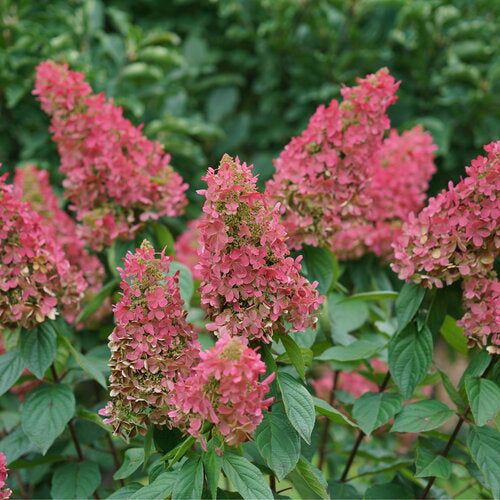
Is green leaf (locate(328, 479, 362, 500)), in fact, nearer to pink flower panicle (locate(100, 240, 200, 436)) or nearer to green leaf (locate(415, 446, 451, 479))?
green leaf (locate(415, 446, 451, 479))

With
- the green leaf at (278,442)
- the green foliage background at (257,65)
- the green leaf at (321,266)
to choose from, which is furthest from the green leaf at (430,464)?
the green foliage background at (257,65)

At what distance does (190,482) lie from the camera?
1.06 metres

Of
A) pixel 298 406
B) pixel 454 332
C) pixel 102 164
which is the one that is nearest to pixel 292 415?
pixel 298 406

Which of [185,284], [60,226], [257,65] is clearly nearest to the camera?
[185,284]

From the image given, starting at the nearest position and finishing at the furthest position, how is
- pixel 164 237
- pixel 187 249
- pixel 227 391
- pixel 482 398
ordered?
pixel 227 391 < pixel 482 398 < pixel 164 237 < pixel 187 249

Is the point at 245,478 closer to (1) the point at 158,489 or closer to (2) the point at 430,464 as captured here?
(1) the point at 158,489

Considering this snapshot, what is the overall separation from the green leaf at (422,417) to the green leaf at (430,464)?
0.07 m

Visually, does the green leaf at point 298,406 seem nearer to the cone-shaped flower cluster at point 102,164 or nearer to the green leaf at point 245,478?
the green leaf at point 245,478

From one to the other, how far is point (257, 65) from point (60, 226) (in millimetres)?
2590

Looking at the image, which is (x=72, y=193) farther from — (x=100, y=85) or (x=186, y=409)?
(x=100, y=85)

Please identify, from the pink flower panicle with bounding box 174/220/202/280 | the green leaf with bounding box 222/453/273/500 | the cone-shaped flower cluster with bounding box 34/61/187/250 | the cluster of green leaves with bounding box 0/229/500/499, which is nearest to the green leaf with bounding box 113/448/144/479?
the cluster of green leaves with bounding box 0/229/500/499

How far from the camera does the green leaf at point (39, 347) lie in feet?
4.75

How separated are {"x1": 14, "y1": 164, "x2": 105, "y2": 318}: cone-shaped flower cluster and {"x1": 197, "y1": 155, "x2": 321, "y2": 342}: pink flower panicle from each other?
81 centimetres

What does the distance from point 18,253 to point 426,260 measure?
0.85 meters
